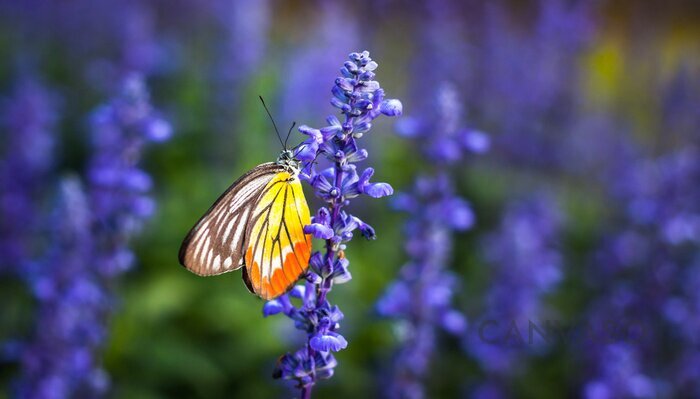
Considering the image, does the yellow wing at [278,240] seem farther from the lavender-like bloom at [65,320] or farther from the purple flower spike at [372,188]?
the lavender-like bloom at [65,320]

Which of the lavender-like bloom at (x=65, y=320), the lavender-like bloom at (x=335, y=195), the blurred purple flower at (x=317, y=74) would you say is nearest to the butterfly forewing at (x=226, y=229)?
the lavender-like bloom at (x=335, y=195)

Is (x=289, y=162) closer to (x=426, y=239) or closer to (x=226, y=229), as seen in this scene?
(x=226, y=229)

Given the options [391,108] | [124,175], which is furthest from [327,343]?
[124,175]

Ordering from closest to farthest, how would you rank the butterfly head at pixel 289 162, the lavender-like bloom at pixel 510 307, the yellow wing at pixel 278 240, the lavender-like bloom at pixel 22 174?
the yellow wing at pixel 278 240, the butterfly head at pixel 289 162, the lavender-like bloom at pixel 510 307, the lavender-like bloom at pixel 22 174

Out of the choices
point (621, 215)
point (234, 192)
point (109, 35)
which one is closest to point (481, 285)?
point (621, 215)

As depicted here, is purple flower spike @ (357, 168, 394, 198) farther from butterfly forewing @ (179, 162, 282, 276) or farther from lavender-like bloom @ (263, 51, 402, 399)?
butterfly forewing @ (179, 162, 282, 276)
